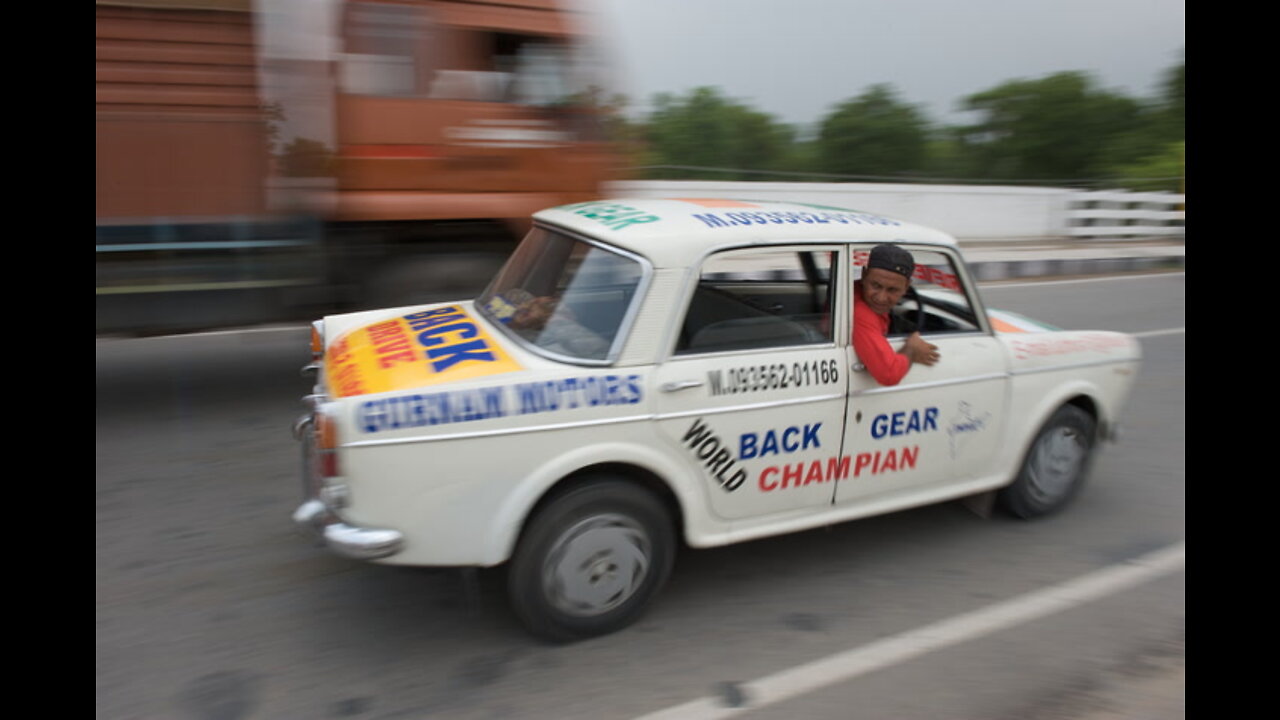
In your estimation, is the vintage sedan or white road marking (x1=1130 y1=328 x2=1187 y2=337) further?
white road marking (x1=1130 y1=328 x2=1187 y2=337)

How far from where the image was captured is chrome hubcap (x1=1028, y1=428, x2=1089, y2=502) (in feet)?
13.4

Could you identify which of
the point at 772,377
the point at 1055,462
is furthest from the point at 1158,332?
the point at 772,377

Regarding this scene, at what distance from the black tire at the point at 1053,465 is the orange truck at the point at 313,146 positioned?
3.66 metres

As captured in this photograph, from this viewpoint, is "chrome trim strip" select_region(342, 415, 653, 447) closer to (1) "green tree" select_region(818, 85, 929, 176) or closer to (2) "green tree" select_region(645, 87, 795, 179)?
(2) "green tree" select_region(645, 87, 795, 179)

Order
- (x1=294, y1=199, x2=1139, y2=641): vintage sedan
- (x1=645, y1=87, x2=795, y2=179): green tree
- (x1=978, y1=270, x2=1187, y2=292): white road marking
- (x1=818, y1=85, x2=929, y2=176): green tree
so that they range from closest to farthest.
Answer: (x1=294, y1=199, x2=1139, y2=641): vintage sedan
(x1=978, y1=270, x2=1187, y2=292): white road marking
(x1=645, y1=87, x2=795, y2=179): green tree
(x1=818, y1=85, x2=929, y2=176): green tree

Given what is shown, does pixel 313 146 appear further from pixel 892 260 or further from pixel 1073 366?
pixel 1073 366

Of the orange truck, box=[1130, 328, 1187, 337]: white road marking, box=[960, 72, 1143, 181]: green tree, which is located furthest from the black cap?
box=[960, 72, 1143, 181]: green tree

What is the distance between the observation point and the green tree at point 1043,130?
77.0 feet

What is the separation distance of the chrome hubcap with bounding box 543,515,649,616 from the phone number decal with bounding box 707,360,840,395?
1.97 ft

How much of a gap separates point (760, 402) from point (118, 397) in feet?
15.8

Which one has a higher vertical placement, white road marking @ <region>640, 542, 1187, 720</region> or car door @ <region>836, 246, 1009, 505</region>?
car door @ <region>836, 246, 1009, 505</region>

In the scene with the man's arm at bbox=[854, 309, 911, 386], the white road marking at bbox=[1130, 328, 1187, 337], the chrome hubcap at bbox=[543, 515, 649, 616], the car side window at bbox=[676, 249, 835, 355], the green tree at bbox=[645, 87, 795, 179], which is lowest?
the chrome hubcap at bbox=[543, 515, 649, 616]

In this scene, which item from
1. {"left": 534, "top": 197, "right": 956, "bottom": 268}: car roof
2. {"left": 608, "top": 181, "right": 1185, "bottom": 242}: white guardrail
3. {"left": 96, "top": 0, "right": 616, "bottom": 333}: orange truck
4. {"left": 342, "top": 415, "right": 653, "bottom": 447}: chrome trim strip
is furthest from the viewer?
{"left": 608, "top": 181, "right": 1185, "bottom": 242}: white guardrail

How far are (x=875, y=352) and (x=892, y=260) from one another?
384 mm
